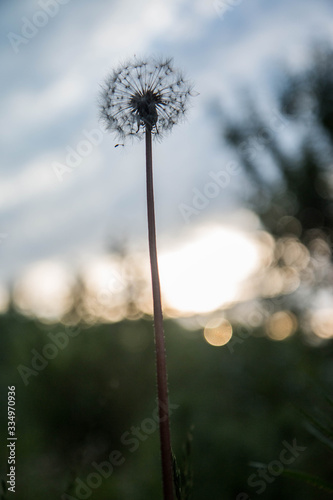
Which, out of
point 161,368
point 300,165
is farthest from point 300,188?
point 161,368

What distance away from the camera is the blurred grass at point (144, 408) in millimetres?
6023

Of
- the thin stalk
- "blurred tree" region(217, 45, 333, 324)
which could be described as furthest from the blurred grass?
the thin stalk

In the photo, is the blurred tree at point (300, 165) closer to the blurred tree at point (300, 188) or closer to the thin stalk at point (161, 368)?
the blurred tree at point (300, 188)

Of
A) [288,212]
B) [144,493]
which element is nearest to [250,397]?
[144,493]

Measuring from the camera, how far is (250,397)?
674cm

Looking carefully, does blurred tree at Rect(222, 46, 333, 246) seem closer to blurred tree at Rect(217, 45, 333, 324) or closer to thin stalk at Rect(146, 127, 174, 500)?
blurred tree at Rect(217, 45, 333, 324)

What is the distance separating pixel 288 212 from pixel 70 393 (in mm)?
6357

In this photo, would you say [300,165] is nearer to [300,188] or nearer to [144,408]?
[300,188]

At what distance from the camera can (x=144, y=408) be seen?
948 cm

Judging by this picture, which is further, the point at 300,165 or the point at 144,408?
the point at 144,408

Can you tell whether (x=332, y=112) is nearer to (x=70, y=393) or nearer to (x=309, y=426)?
(x=309, y=426)

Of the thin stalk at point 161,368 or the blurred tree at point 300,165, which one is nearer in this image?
the thin stalk at point 161,368

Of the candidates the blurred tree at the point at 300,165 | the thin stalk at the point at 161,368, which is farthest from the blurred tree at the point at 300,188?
the thin stalk at the point at 161,368

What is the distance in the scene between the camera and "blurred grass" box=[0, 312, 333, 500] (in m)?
6.02
